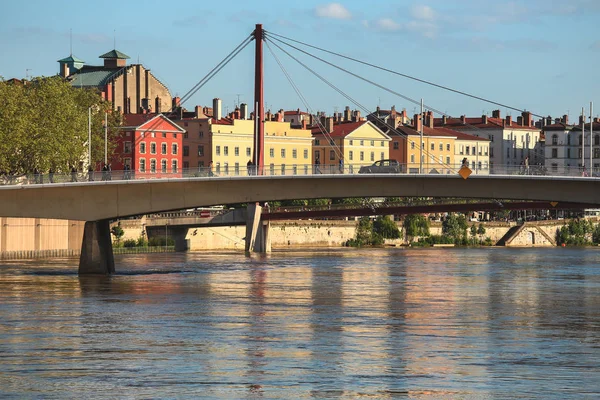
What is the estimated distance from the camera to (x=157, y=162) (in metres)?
132

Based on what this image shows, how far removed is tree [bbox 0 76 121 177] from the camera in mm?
90188

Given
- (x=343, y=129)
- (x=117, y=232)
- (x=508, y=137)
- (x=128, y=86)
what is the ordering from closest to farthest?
1. (x=117, y=232)
2. (x=128, y=86)
3. (x=343, y=129)
4. (x=508, y=137)

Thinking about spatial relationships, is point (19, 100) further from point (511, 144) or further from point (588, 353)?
point (511, 144)

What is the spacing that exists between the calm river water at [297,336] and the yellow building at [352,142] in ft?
268

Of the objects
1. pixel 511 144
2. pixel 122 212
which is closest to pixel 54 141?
pixel 122 212

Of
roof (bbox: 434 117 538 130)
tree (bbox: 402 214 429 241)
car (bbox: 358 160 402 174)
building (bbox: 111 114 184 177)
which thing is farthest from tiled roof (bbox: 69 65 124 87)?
car (bbox: 358 160 402 174)

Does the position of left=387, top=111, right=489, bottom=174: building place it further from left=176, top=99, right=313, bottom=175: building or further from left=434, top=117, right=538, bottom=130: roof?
left=176, top=99, right=313, bottom=175: building

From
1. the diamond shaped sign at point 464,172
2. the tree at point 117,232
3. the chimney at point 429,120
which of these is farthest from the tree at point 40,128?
the chimney at point 429,120

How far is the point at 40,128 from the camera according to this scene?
300 ft

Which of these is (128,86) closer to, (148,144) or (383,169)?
(148,144)

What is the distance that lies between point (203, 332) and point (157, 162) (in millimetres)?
93834

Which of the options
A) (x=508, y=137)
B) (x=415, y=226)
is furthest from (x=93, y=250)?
(x=508, y=137)

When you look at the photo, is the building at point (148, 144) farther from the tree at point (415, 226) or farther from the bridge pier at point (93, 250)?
the bridge pier at point (93, 250)

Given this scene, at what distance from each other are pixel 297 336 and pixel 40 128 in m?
56.0
